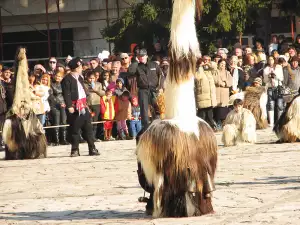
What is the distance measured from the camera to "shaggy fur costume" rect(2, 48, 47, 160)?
886 inches

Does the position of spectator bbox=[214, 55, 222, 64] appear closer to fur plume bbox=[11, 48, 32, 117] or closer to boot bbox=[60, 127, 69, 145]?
boot bbox=[60, 127, 69, 145]

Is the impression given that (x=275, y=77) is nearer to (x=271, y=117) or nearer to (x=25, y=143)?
(x=271, y=117)

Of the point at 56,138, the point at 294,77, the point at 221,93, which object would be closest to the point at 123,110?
the point at 56,138

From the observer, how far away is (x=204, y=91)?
27766mm

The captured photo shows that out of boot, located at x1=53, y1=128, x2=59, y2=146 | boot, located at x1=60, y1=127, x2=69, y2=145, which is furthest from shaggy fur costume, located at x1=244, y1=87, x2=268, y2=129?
boot, located at x1=53, y1=128, x2=59, y2=146

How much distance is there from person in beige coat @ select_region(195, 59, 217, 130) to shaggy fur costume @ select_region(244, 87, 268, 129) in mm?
832

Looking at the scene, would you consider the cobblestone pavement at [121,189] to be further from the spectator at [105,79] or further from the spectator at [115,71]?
the spectator at [115,71]

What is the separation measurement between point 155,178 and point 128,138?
15.4 meters

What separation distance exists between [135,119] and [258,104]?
120 inches

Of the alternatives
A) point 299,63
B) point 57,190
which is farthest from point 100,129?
point 57,190

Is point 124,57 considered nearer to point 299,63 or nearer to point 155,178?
point 299,63

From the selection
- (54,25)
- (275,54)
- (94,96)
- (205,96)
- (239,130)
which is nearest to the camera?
(239,130)

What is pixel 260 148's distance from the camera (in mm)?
21641

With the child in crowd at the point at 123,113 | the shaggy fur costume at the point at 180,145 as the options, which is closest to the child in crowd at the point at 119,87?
the child in crowd at the point at 123,113
